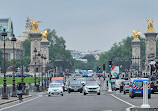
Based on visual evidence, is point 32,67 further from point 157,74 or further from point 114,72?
point 157,74

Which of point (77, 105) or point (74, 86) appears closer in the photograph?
point (77, 105)

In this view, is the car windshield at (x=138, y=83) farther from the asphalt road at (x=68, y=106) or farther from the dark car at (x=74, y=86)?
the dark car at (x=74, y=86)

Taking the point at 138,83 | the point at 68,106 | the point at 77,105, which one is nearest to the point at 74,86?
the point at 138,83

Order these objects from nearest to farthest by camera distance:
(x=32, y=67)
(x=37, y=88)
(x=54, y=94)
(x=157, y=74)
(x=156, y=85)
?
(x=54, y=94), (x=156, y=85), (x=157, y=74), (x=37, y=88), (x=32, y=67)

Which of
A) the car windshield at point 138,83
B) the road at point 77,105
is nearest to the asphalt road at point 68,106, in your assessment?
the road at point 77,105

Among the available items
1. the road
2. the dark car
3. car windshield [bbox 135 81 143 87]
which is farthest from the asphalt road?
the dark car

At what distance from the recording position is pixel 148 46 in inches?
7564

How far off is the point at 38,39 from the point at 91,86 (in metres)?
127

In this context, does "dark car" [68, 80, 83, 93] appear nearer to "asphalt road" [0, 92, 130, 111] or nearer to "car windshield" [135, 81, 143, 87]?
"car windshield" [135, 81, 143, 87]

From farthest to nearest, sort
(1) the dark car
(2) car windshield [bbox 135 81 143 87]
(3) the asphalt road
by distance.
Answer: (1) the dark car, (2) car windshield [bbox 135 81 143 87], (3) the asphalt road

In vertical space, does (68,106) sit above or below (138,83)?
below

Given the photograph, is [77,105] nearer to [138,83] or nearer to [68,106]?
[68,106]

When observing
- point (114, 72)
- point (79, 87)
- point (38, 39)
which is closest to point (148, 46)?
point (38, 39)

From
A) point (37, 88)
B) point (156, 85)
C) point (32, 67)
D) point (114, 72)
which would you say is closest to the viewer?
point (156, 85)
